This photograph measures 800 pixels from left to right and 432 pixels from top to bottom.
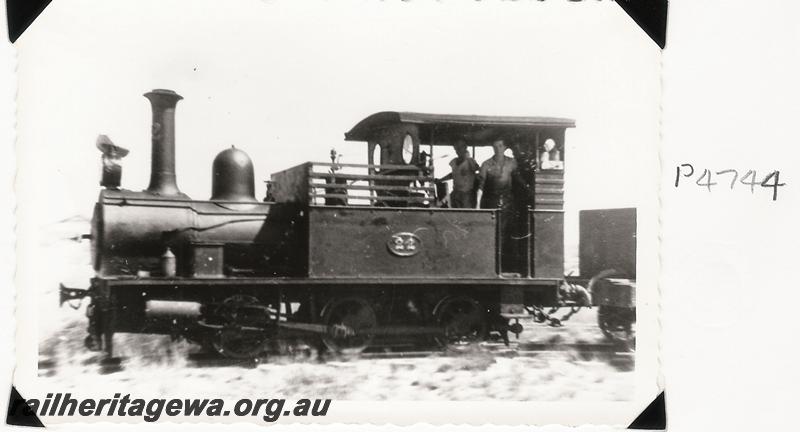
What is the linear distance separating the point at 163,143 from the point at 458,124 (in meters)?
3.50

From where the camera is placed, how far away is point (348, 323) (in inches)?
360

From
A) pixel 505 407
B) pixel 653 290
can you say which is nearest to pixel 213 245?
pixel 505 407

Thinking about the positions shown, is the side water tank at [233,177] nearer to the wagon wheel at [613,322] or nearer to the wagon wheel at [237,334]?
the wagon wheel at [237,334]

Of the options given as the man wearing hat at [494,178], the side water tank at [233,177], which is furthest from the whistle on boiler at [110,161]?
the man wearing hat at [494,178]

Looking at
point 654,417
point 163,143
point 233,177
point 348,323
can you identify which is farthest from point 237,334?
point 654,417

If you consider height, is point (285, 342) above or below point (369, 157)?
below

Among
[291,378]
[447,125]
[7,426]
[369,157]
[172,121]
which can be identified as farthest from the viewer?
[369,157]

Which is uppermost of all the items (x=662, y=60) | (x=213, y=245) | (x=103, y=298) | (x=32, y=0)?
(x=32, y=0)

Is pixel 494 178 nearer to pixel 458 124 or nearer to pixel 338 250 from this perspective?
pixel 458 124

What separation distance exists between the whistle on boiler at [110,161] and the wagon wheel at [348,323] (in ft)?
9.42

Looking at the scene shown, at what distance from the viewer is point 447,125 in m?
9.29

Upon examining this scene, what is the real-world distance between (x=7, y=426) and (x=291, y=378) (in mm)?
2692

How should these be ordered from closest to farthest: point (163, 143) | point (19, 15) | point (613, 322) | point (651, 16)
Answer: point (19, 15) → point (651, 16) → point (163, 143) → point (613, 322)

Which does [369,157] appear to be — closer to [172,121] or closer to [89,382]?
[172,121]
